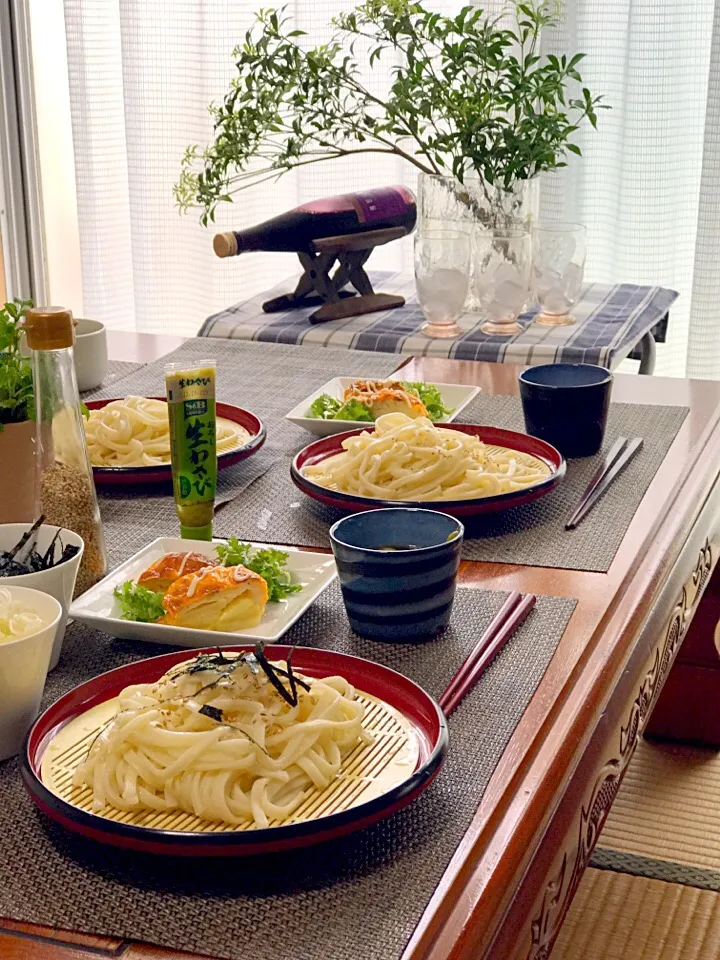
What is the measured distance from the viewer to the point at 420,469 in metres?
1.33

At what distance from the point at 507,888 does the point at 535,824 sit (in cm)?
7

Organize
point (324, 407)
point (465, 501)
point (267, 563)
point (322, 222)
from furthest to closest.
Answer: point (322, 222) < point (324, 407) < point (465, 501) < point (267, 563)

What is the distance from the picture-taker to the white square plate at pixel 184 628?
99cm

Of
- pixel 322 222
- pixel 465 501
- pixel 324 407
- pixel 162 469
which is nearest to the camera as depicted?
pixel 465 501

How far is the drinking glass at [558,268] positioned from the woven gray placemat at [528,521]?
2.40 feet

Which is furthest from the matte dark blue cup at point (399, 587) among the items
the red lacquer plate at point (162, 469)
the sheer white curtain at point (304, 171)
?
the sheer white curtain at point (304, 171)

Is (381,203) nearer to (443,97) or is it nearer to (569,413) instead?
(443,97)

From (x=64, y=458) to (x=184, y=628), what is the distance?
9.0 inches

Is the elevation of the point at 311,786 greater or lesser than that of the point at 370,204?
lesser

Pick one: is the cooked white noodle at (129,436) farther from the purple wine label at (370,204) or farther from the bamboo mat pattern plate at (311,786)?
the purple wine label at (370,204)

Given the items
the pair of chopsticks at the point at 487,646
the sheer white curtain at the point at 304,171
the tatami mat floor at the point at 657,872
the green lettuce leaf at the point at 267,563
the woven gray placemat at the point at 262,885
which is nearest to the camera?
the woven gray placemat at the point at 262,885

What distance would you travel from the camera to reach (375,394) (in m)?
1.59

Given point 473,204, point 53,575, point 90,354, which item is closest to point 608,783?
point 53,575

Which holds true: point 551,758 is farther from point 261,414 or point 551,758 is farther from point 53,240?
point 53,240
